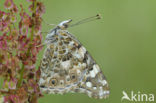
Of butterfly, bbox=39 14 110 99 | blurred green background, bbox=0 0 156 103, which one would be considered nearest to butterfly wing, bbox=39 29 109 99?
butterfly, bbox=39 14 110 99

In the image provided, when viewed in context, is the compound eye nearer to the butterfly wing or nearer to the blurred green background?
the butterfly wing

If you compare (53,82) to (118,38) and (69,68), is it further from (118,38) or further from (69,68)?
(118,38)

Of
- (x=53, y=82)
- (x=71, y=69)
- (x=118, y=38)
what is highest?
(x=118, y=38)

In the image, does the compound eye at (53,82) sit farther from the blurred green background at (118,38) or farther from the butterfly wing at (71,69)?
the blurred green background at (118,38)

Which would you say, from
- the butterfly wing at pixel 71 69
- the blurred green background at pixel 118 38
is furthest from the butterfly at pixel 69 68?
the blurred green background at pixel 118 38

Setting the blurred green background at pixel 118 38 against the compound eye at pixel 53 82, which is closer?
the compound eye at pixel 53 82

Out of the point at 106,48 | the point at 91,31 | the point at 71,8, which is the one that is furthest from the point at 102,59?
the point at 71,8

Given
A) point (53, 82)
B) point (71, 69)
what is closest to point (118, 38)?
point (71, 69)
